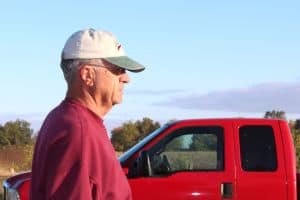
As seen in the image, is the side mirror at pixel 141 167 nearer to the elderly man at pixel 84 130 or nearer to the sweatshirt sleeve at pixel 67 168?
the elderly man at pixel 84 130

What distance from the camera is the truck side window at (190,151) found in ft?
24.5

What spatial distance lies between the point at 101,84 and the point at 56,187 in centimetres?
47

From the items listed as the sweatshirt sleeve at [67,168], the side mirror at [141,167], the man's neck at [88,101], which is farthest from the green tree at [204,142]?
the sweatshirt sleeve at [67,168]

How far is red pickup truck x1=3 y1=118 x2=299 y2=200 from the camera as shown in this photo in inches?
290

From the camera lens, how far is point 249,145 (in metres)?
7.57

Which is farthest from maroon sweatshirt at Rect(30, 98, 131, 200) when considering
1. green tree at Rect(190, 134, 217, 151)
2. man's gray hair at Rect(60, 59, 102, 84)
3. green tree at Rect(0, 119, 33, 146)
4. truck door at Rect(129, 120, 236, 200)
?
green tree at Rect(0, 119, 33, 146)

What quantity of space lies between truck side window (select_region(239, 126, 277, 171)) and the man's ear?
4847mm

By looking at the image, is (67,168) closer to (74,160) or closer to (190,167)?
(74,160)

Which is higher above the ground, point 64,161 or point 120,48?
point 120,48

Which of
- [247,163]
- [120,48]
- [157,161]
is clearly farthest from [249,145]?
[120,48]

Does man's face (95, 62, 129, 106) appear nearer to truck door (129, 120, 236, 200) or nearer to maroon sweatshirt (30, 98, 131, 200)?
maroon sweatshirt (30, 98, 131, 200)

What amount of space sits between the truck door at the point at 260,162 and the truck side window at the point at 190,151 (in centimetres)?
22

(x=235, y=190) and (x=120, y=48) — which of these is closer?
(x=120, y=48)

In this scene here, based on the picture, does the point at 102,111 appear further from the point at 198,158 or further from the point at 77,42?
the point at 198,158
